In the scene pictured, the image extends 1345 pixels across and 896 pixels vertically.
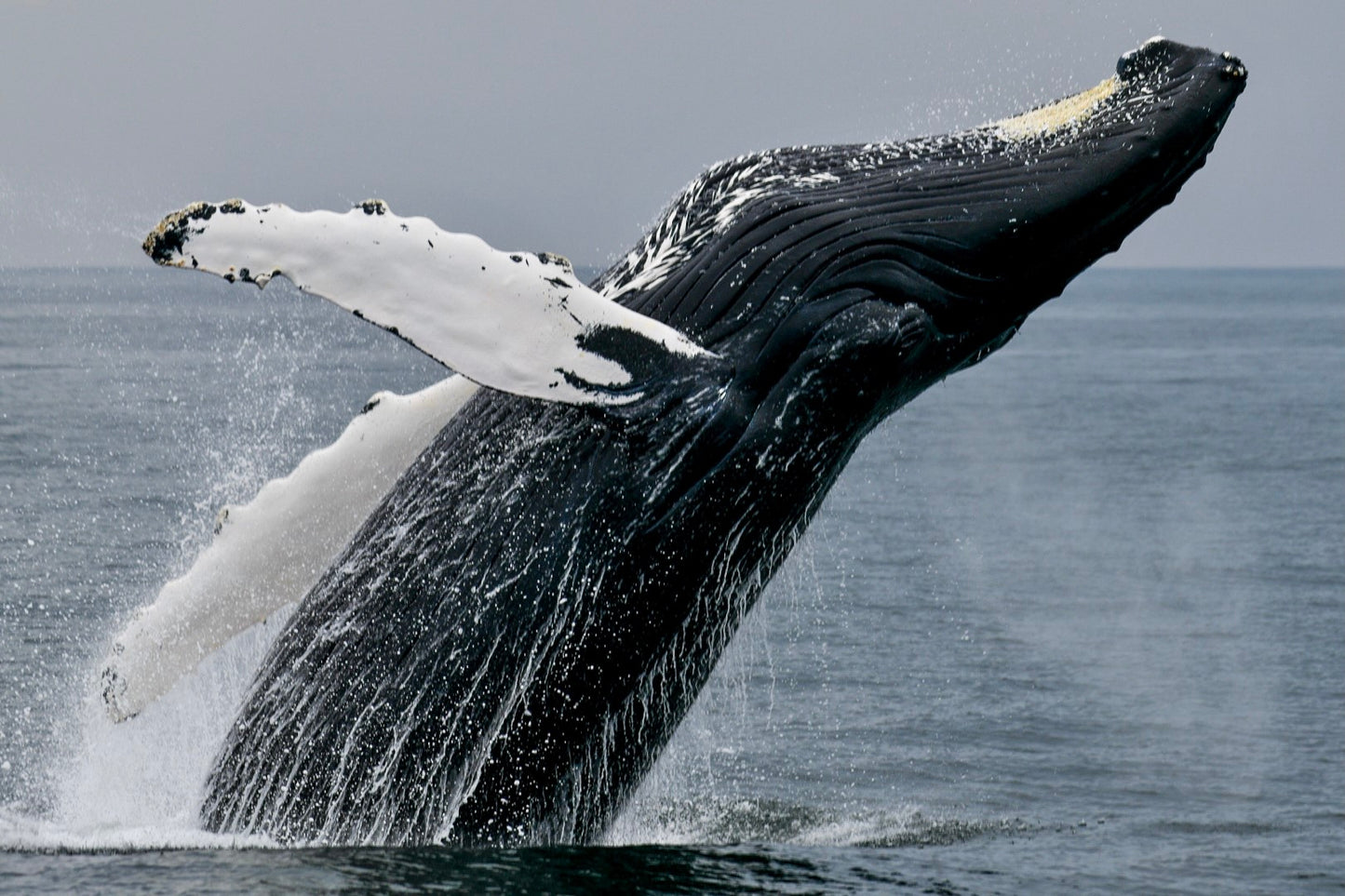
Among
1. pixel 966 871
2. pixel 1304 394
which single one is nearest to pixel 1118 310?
pixel 1304 394

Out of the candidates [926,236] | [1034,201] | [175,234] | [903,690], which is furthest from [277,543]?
[903,690]

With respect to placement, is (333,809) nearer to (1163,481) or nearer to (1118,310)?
(1163,481)

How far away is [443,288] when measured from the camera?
6328 mm

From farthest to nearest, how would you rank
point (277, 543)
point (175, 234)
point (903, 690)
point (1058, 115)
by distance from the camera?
point (903, 690) → point (277, 543) → point (1058, 115) → point (175, 234)

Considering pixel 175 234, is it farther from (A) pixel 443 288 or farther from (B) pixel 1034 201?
(B) pixel 1034 201

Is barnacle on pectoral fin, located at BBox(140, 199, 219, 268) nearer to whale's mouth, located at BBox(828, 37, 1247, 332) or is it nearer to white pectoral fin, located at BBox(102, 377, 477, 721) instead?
white pectoral fin, located at BBox(102, 377, 477, 721)

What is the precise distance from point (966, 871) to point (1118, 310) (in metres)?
132

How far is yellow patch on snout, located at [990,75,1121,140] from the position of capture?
716 cm

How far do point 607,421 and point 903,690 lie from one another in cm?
595

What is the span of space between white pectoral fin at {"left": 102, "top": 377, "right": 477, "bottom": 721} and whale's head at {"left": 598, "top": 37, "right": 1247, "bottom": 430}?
1163 millimetres

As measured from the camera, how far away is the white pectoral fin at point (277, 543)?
301 inches

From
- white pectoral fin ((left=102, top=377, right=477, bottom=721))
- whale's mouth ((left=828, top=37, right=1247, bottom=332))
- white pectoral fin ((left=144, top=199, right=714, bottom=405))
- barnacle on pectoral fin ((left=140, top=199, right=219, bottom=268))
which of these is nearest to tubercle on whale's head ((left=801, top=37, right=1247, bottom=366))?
whale's mouth ((left=828, top=37, right=1247, bottom=332))

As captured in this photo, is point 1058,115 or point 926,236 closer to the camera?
point 926,236

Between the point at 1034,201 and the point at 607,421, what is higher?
the point at 1034,201
